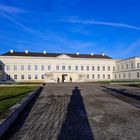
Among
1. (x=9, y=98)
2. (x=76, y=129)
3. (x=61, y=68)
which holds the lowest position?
(x=76, y=129)

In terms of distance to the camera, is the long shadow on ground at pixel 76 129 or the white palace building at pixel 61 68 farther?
the white palace building at pixel 61 68

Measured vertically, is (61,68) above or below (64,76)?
above

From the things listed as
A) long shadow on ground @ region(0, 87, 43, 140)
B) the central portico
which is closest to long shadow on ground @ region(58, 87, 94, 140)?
long shadow on ground @ region(0, 87, 43, 140)

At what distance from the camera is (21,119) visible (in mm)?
7719

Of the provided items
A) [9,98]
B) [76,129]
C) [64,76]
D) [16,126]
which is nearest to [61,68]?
[64,76]

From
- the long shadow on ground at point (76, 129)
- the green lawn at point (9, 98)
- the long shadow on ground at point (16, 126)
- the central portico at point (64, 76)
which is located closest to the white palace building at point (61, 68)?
the central portico at point (64, 76)

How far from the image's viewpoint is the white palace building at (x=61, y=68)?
62719 mm

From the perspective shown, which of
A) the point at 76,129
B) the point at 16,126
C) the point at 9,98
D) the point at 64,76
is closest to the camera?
the point at 76,129

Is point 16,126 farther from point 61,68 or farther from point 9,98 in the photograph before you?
point 61,68

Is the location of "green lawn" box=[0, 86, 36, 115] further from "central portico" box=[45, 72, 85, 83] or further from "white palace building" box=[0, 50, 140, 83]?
"central portico" box=[45, 72, 85, 83]

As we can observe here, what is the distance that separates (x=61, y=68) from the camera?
223ft

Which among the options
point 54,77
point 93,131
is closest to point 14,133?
point 93,131

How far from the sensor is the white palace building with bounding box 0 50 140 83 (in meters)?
62.7

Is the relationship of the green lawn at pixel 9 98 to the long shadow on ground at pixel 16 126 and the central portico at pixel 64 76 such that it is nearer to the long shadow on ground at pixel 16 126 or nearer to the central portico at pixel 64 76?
the long shadow on ground at pixel 16 126
